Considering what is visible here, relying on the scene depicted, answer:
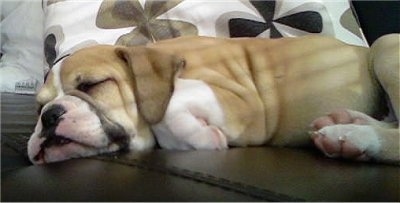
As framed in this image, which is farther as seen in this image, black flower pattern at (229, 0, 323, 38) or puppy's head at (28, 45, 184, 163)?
black flower pattern at (229, 0, 323, 38)

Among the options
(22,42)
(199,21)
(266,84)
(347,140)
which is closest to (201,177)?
(347,140)

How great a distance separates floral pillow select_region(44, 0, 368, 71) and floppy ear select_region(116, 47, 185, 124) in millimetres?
320

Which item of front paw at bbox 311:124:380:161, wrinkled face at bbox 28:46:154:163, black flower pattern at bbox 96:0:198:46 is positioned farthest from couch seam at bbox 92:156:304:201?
black flower pattern at bbox 96:0:198:46

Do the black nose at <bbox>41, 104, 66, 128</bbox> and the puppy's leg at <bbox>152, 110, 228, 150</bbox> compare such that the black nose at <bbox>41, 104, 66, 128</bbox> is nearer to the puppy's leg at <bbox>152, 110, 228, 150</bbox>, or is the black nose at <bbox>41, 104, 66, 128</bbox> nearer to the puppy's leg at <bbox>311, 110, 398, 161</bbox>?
the puppy's leg at <bbox>152, 110, 228, 150</bbox>

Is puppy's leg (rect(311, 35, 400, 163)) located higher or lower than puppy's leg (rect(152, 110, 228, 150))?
higher

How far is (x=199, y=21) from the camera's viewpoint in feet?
4.86

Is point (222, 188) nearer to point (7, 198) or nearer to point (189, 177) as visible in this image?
point (189, 177)

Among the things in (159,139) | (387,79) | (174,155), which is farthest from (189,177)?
(387,79)

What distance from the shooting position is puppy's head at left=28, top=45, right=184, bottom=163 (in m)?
1.06

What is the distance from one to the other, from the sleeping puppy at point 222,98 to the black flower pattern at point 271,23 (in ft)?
0.52

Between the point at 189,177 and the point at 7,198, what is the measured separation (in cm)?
20

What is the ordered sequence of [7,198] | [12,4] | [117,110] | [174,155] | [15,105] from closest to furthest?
1. [7,198]
2. [174,155]
3. [117,110]
4. [15,105]
5. [12,4]

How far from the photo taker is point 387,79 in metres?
1.18

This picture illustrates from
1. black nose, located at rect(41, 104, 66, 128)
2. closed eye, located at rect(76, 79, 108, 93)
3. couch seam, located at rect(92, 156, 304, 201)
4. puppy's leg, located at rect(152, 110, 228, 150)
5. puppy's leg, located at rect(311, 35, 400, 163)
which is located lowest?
puppy's leg, located at rect(152, 110, 228, 150)
